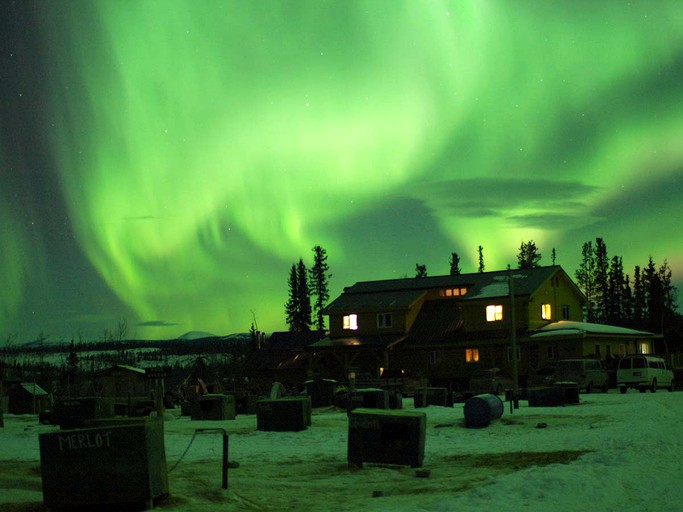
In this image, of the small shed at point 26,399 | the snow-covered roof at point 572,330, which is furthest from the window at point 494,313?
the small shed at point 26,399

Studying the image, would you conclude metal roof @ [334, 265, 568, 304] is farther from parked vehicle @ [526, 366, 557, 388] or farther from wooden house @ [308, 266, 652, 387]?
parked vehicle @ [526, 366, 557, 388]

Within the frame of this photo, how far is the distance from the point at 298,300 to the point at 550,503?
113835 millimetres

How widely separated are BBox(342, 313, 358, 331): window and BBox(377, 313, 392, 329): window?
1.83 m

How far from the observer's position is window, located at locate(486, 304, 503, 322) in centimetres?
6253

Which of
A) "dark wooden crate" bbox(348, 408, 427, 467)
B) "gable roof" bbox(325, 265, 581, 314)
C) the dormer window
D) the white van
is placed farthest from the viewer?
the dormer window

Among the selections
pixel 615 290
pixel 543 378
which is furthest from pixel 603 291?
pixel 543 378

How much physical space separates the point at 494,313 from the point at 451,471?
45.6 metres

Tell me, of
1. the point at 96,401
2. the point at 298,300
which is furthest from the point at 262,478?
the point at 298,300

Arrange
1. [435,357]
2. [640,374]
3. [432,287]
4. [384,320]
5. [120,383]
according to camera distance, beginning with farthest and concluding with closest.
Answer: [432,287] < [384,320] < [435,357] < [120,383] < [640,374]

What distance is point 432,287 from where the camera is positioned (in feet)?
232

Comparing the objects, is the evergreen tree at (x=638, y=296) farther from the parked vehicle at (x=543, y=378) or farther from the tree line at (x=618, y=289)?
the parked vehicle at (x=543, y=378)

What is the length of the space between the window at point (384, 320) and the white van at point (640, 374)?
2393 cm

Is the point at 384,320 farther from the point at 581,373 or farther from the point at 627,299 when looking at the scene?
the point at 627,299

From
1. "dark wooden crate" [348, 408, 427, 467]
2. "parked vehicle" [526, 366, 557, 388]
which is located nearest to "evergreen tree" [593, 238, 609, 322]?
"parked vehicle" [526, 366, 557, 388]
